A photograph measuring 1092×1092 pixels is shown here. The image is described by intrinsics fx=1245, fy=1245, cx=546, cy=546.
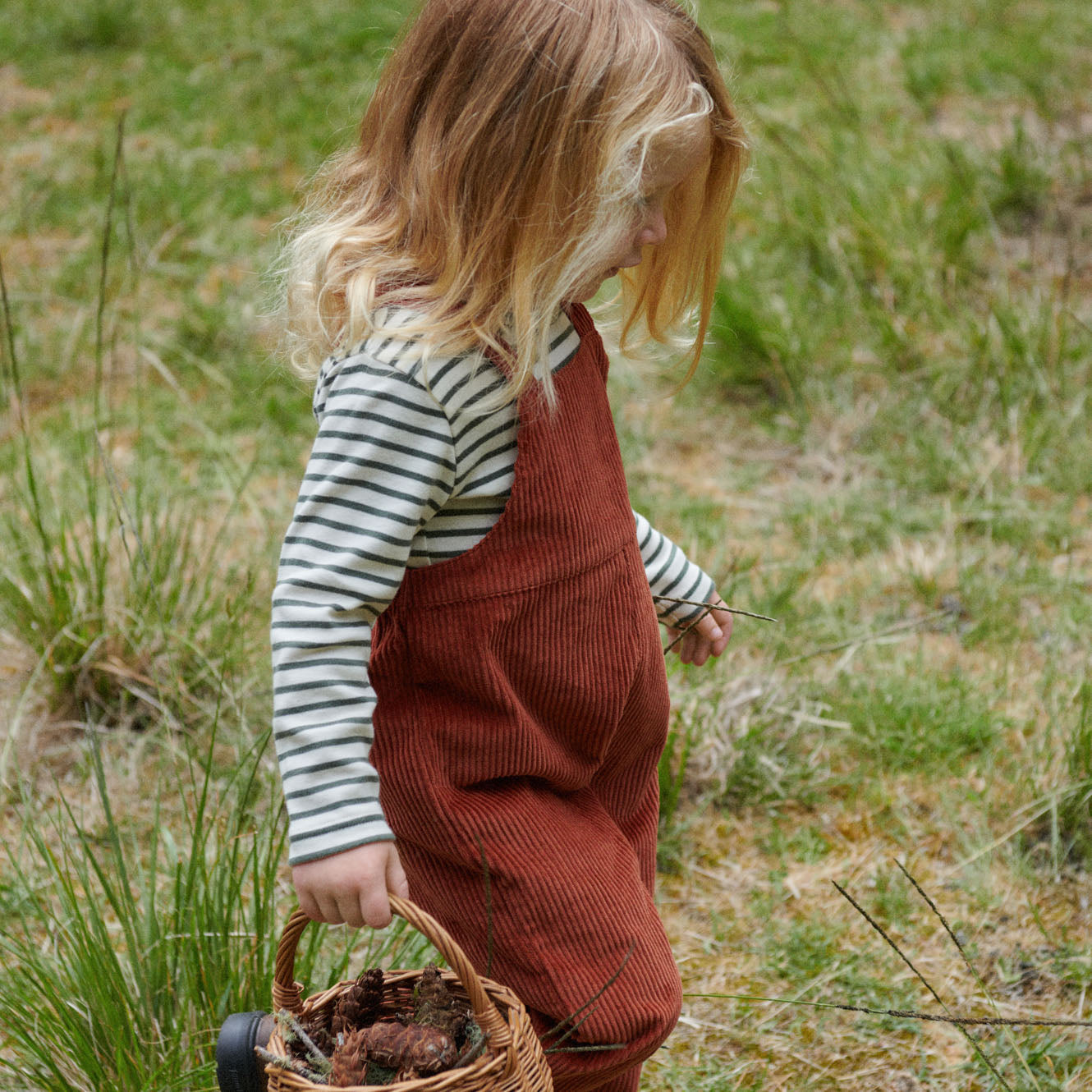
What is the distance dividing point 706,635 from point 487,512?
559mm

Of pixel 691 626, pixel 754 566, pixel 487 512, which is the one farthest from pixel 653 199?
pixel 754 566

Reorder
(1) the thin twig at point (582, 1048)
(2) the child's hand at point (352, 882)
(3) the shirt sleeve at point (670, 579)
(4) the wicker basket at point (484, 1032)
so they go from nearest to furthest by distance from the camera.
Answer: (4) the wicker basket at point (484, 1032) → (2) the child's hand at point (352, 882) → (1) the thin twig at point (582, 1048) → (3) the shirt sleeve at point (670, 579)

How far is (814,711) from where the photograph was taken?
7.73 feet

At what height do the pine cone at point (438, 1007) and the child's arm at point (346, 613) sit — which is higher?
the child's arm at point (346, 613)

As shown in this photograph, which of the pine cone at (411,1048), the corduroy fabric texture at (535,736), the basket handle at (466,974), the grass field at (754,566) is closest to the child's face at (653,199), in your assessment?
the corduroy fabric texture at (535,736)

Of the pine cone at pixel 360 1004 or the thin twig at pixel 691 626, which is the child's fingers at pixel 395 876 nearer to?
the pine cone at pixel 360 1004

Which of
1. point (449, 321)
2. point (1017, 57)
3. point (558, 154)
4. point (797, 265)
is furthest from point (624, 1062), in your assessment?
point (1017, 57)

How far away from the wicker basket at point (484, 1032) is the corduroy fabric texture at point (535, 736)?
134 millimetres

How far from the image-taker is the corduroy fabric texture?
1.31 m

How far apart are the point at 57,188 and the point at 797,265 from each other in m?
2.64

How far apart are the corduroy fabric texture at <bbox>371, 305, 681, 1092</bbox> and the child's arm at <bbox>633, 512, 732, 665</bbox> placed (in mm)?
280

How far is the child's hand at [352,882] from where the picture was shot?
1191 millimetres

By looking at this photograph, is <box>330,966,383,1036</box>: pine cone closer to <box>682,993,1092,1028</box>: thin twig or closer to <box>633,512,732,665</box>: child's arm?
<box>682,993,1092,1028</box>: thin twig

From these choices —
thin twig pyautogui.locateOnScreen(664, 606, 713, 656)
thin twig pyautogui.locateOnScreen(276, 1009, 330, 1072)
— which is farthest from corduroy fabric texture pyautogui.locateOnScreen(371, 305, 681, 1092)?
thin twig pyautogui.locateOnScreen(664, 606, 713, 656)
